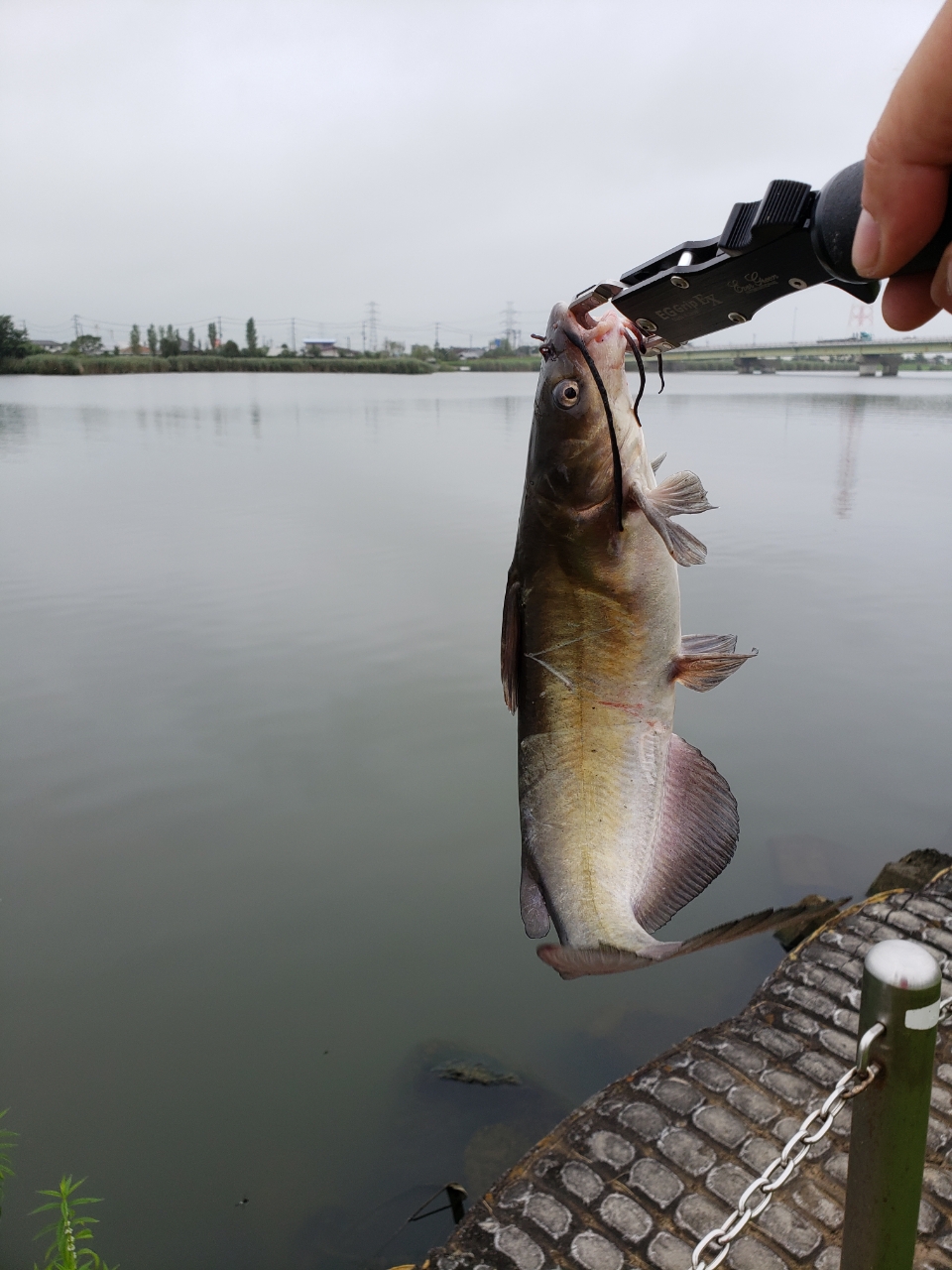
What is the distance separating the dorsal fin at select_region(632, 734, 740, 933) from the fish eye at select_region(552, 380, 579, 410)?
0.84m

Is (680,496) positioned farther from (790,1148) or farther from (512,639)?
(790,1148)

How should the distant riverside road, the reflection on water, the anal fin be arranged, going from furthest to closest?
the distant riverside road → the reflection on water → the anal fin

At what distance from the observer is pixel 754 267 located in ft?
5.47

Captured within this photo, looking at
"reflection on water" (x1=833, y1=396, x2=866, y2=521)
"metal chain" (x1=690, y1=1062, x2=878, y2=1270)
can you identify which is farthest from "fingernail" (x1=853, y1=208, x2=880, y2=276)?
"reflection on water" (x1=833, y1=396, x2=866, y2=521)

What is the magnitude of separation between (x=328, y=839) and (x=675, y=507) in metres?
6.14

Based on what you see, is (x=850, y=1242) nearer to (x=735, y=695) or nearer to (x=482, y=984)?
(x=482, y=984)

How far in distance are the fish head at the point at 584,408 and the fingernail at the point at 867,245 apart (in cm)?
80

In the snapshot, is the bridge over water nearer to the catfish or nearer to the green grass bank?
the catfish

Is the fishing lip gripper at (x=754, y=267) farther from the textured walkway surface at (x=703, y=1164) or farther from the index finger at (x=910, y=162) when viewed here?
the textured walkway surface at (x=703, y=1164)

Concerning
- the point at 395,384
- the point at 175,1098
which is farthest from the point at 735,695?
the point at 395,384

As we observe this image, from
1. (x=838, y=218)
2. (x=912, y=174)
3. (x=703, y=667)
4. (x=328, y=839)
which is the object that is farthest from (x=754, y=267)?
(x=328, y=839)

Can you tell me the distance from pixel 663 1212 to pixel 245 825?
5.20 m

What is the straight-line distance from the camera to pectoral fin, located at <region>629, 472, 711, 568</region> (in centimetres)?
193

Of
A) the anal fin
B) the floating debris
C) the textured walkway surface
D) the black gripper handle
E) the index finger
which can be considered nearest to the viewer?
the index finger
